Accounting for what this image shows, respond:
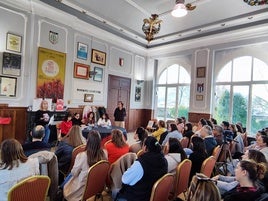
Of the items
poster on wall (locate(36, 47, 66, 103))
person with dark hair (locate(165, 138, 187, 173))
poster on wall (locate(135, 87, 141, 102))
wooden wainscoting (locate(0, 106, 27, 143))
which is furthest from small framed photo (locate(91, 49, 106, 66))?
person with dark hair (locate(165, 138, 187, 173))

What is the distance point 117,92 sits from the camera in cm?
854

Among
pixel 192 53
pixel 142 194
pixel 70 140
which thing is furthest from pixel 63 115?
pixel 192 53

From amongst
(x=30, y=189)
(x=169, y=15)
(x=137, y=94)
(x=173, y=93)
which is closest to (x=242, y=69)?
(x=173, y=93)

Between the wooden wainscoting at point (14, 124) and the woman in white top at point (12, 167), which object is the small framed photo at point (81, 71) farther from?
the woman in white top at point (12, 167)

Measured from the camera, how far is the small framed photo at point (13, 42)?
→ 524cm

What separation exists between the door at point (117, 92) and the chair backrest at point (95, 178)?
5.99 m

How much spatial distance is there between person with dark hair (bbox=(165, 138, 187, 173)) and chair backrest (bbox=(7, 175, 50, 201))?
1414 mm

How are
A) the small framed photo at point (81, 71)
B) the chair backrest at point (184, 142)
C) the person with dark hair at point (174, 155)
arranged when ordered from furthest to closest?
the small framed photo at point (81, 71), the chair backrest at point (184, 142), the person with dark hair at point (174, 155)

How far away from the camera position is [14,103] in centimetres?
541

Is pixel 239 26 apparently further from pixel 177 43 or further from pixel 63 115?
pixel 63 115

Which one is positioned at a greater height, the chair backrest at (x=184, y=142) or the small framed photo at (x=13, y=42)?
the small framed photo at (x=13, y=42)

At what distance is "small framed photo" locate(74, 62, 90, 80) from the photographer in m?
6.88

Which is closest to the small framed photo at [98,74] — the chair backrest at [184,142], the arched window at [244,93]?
the arched window at [244,93]

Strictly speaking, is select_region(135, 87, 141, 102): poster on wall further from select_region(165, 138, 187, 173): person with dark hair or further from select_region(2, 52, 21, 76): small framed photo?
select_region(165, 138, 187, 173): person with dark hair
